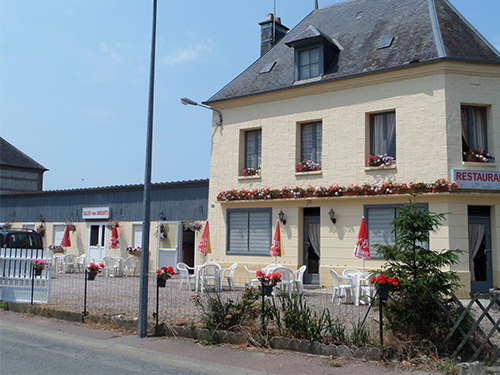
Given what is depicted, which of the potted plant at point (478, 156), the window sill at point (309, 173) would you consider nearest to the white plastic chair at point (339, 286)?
the window sill at point (309, 173)

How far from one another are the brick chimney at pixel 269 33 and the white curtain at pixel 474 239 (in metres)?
11.8

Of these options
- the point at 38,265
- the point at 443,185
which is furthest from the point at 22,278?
the point at 443,185

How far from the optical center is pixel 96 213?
22.8 m

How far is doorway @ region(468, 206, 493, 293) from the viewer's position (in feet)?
43.5

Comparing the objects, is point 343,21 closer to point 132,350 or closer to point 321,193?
point 321,193

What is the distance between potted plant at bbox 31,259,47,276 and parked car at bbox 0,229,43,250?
28.8ft

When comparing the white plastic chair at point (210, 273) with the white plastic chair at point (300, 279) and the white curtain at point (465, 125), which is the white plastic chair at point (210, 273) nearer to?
the white plastic chair at point (300, 279)

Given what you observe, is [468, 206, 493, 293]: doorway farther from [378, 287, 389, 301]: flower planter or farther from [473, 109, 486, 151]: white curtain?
[378, 287, 389, 301]: flower planter

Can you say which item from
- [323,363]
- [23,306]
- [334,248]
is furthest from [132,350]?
[334,248]

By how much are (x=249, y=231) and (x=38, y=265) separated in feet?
24.6

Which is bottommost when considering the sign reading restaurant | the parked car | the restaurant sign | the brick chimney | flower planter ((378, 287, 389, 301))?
flower planter ((378, 287, 389, 301))

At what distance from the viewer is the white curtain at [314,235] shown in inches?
612

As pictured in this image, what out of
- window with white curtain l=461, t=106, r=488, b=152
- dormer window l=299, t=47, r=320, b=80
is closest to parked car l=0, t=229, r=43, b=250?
dormer window l=299, t=47, r=320, b=80

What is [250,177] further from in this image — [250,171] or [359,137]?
[359,137]
